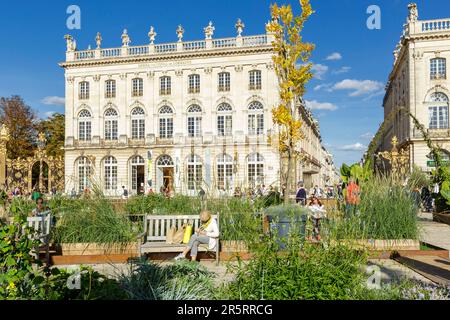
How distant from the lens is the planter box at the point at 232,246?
7.41m

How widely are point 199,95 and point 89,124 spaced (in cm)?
1172

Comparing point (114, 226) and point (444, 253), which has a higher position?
point (114, 226)

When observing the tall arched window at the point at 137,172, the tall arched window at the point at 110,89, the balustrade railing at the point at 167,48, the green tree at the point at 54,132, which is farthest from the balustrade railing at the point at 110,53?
the green tree at the point at 54,132

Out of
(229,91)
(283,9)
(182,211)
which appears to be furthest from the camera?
(229,91)

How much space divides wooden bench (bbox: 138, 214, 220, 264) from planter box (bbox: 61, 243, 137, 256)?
0.28 m

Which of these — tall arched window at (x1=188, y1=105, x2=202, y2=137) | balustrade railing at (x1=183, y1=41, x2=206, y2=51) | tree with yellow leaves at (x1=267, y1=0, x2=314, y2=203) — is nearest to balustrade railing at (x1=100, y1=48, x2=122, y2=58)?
balustrade railing at (x1=183, y1=41, x2=206, y2=51)

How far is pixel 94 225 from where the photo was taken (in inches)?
289

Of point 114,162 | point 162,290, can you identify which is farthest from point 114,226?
point 114,162

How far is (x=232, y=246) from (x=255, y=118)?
2955 cm

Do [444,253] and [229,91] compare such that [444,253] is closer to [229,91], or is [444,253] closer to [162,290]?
[162,290]

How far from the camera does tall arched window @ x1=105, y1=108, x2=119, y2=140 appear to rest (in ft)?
130

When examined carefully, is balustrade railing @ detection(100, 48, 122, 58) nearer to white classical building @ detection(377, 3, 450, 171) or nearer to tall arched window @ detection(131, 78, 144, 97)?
tall arched window @ detection(131, 78, 144, 97)

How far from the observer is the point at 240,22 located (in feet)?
120

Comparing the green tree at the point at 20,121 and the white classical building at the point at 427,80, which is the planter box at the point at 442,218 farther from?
the green tree at the point at 20,121
